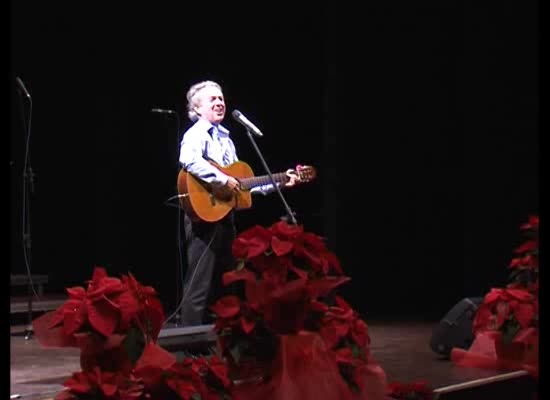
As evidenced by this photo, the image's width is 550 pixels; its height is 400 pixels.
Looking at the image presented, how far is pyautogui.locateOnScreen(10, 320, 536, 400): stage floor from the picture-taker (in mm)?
3396

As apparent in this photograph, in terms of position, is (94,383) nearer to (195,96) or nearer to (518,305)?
(518,305)

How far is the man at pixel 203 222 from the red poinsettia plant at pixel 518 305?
1.16 m

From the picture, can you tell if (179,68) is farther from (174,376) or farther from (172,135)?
(174,376)

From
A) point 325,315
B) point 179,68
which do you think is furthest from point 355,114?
point 325,315

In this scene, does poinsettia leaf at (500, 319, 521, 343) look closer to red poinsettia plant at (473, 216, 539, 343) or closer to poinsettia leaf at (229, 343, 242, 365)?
red poinsettia plant at (473, 216, 539, 343)

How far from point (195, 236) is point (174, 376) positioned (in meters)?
2.37

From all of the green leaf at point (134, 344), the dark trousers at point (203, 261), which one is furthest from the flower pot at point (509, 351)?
the green leaf at point (134, 344)

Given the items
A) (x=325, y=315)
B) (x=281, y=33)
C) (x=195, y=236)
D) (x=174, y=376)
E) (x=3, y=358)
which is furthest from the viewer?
(x=281, y=33)

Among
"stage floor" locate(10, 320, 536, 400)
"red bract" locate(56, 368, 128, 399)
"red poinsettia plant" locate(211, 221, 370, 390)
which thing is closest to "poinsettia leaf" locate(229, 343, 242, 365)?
"red poinsettia plant" locate(211, 221, 370, 390)

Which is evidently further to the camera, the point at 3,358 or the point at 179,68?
the point at 179,68

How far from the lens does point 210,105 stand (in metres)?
4.23

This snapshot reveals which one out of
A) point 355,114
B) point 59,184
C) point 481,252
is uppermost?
point 355,114

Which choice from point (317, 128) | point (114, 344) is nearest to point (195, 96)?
point (317, 128)

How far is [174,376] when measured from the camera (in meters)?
1.85
